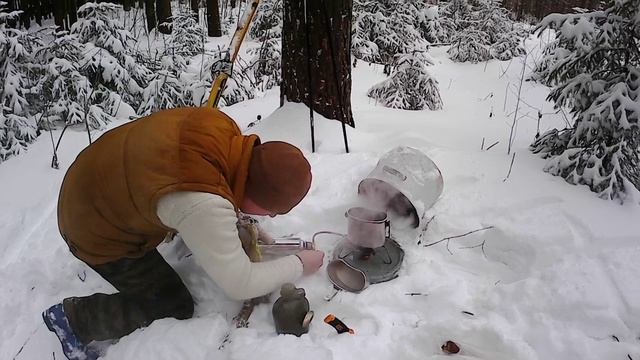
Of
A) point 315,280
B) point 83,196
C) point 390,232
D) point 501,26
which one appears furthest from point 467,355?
point 501,26

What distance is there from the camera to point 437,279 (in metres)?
2.18

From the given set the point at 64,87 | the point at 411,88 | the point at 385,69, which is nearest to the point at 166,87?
the point at 64,87

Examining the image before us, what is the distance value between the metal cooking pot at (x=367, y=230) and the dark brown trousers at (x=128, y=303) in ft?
2.95

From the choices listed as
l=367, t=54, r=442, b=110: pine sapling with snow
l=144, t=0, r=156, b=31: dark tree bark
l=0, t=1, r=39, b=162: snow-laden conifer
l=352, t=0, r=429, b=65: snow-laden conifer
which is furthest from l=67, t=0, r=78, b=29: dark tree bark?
l=367, t=54, r=442, b=110: pine sapling with snow

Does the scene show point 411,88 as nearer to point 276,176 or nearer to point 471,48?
point 471,48

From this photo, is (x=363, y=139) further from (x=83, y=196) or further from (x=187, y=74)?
(x=187, y=74)

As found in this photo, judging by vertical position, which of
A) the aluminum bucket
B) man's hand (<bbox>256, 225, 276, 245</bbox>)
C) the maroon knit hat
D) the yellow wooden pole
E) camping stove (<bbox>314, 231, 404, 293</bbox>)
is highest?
the yellow wooden pole

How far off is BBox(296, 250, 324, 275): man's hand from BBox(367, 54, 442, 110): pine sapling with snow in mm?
4354

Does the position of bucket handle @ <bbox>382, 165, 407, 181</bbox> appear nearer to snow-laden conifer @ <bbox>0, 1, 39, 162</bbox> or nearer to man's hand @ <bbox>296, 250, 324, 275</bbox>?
man's hand @ <bbox>296, 250, 324, 275</bbox>

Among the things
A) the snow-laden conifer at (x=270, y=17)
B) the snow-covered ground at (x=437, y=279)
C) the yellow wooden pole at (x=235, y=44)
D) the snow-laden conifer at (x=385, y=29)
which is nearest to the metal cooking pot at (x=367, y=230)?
the snow-covered ground at (x=437, y=279)

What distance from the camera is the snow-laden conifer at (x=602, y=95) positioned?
2650mm

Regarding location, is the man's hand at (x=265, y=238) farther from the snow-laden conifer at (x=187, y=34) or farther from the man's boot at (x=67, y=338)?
the snow-laden conifer at (x=187, y=34)

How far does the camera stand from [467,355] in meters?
1.75

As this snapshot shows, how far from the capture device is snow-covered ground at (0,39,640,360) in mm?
1804
